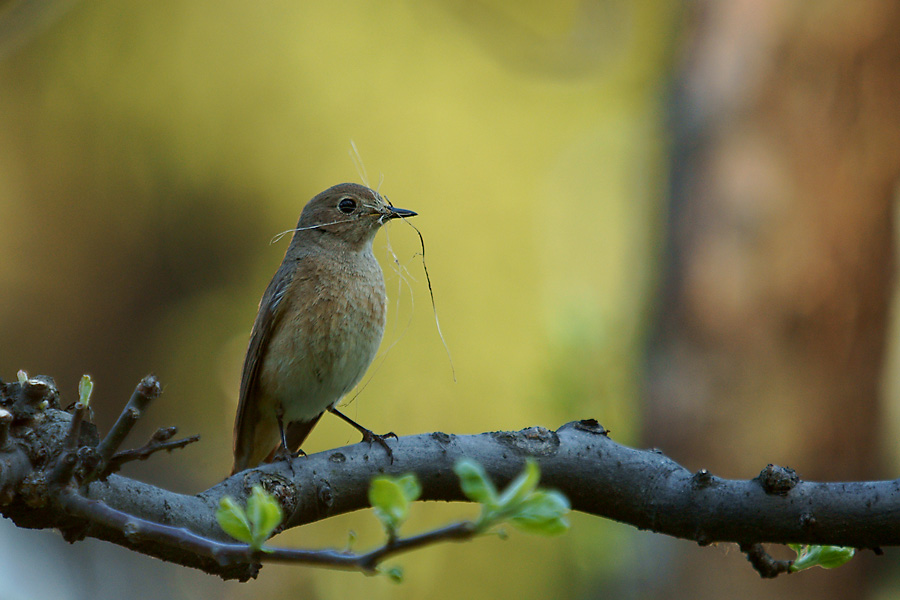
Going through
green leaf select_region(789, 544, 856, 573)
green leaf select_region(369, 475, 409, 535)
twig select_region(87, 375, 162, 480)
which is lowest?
green leaf select_region(369, 475, 409, 535)

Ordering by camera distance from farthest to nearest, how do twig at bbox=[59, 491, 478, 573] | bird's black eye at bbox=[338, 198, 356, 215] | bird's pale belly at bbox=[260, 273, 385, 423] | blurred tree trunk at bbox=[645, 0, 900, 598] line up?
blurred tree trunk at bbox=[645, 0, 900, 598] → bird's black eye at bbox=[338, 198, 356, 215] → bird's pale belly at bbox=[260, 273, 385, 423] → twig at bbox=[59, 491, 478, 573]

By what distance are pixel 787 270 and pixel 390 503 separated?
193 inches

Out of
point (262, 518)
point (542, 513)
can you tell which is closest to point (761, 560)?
point (542, 513)

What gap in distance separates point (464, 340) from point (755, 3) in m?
3.50

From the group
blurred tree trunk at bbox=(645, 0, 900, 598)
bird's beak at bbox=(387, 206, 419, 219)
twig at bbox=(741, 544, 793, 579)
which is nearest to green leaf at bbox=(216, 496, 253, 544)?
twig at bbox=(741, 544, 793, 579)

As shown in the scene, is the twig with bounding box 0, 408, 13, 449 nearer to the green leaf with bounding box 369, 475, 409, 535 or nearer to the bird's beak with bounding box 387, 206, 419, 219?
the green leaf with bounding box 369, 475, 409, 535

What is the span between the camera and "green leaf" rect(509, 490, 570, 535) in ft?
3.73

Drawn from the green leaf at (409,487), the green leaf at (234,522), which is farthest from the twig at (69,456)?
the green leaf at (409,487)

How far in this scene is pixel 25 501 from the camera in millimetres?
1745

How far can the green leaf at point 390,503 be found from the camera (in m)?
1.18

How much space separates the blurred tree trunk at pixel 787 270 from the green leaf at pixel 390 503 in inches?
175

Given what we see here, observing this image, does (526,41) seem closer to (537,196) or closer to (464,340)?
(537,196)

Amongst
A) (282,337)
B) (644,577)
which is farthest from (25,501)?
(644,577)

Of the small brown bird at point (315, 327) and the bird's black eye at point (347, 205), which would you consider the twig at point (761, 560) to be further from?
the bird's black eye at point (347, 205)
